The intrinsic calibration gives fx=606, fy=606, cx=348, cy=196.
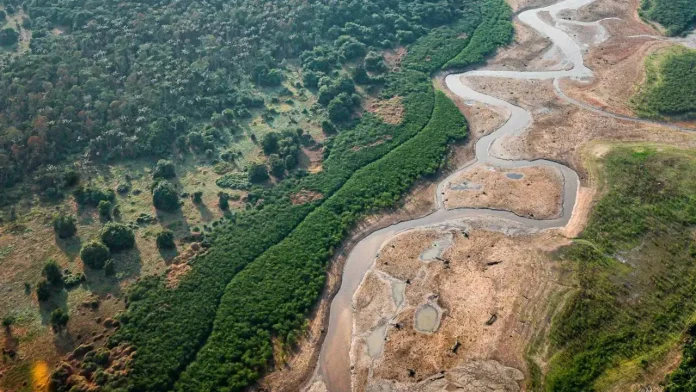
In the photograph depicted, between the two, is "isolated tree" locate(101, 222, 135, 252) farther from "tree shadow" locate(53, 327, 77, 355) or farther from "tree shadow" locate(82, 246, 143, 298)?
"tree shadow" locate(53, 327, 77, 355)

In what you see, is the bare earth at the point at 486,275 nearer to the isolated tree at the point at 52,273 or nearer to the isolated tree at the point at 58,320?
the isolated tree at the point at 58,320

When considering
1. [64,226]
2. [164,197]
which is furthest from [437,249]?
[64,226]

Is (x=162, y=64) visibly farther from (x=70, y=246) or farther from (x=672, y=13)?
(x=672, y=13)

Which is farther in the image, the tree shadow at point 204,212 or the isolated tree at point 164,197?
the tree shadow at point 204,212

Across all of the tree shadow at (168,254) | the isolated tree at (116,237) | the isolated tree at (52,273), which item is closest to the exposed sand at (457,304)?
the tree shadow at (168,254)

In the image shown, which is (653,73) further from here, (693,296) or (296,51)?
(296,51)

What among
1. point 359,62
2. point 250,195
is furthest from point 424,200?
point 359,62

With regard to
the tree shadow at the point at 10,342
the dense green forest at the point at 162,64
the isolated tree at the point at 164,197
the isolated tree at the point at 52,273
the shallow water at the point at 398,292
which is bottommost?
the shallow water at the point at 398,292
